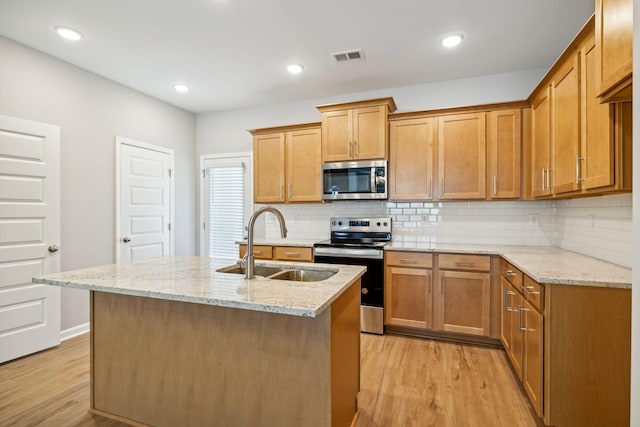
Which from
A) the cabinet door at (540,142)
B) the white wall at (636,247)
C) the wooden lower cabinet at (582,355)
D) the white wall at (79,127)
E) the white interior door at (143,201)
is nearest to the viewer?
the white wall at (636,247)

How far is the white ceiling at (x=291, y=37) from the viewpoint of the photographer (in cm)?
236

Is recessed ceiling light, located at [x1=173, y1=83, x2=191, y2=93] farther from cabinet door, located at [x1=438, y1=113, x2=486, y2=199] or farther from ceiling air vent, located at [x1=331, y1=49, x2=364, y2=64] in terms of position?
cabinet door, located at [x1=438, y1=113, x2=486, y2=199]

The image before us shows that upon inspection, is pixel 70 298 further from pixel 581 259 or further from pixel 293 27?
pixel 581 259

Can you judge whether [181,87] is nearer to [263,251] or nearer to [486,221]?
[263,251]

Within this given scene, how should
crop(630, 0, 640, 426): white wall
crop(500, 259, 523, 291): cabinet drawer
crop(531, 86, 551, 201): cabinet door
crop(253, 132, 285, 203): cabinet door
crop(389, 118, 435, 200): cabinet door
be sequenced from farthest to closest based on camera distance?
crop(253, 132, 285, 203): cabinet door, crop(389, 118, 435, 200): cabinet door, crop(531, 86, 551, 201): cabinet door, crop(500, 259, 523, 291): cabinet drawer, crop(630, 0, 640, 426): white wall

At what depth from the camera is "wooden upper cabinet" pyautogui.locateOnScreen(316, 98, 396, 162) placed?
11.4 feet

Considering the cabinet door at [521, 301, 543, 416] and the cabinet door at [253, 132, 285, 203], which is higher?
the cabinet door at [253, 132, 285, 203]

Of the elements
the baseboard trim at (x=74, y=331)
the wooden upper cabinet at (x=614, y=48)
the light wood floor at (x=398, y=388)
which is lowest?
the light wood floor at (x=398, y=388)

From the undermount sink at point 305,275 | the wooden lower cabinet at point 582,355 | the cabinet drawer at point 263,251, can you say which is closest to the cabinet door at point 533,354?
the wooden lower cabinet at point 582,355

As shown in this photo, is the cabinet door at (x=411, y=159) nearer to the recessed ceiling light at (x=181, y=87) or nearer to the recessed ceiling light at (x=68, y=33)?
the recessed ceiling light at (x=181, y=87)

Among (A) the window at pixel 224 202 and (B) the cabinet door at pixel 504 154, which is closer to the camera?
(B) the cabinet door at pixel 504 154

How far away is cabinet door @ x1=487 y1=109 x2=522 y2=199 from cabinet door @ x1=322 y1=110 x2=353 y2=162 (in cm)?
143

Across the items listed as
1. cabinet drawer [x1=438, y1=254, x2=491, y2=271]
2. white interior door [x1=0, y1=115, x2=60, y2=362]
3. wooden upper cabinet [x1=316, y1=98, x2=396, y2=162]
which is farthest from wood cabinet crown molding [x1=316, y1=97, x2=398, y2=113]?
white interior door [x1=0, y1=115, x2=60, y2=362]

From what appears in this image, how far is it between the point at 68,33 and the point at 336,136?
100 inches
